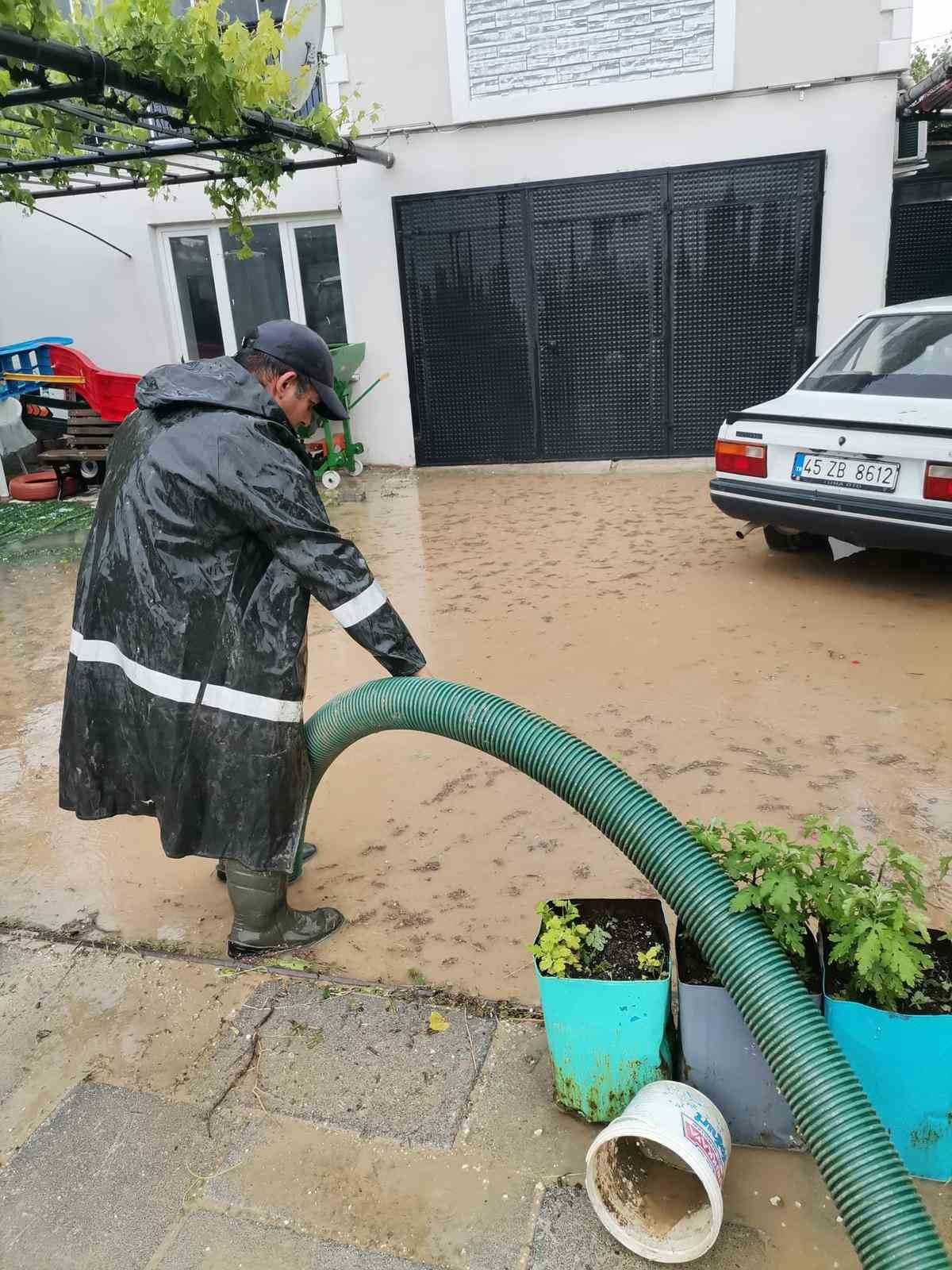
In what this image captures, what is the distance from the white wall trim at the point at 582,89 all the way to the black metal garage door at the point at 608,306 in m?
0.62

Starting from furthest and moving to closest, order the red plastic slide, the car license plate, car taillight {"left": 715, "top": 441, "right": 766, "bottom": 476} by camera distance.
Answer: the red plastic slide < car taillight {"left": 715, "top": 441, "right": 766, "bottom": 476} < the car license plate

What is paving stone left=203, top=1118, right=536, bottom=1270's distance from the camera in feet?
6.51

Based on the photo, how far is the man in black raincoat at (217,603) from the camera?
8.12ft

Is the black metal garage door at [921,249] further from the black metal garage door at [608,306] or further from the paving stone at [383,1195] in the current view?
the paving stone at [383,1195]

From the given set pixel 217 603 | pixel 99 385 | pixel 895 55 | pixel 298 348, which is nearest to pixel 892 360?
pixel 895 55

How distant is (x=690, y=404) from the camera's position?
362 inches

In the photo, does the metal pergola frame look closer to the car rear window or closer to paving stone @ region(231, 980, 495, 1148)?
paving stone @ region(231, 980, 495, 1148)

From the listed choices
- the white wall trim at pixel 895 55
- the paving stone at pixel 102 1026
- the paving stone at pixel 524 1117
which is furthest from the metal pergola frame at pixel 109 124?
the white wall trim at pixel 895 55

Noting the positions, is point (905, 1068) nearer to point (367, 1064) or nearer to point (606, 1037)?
point (606, 1037)

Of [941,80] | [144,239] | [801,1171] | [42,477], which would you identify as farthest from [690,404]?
[801,1171]

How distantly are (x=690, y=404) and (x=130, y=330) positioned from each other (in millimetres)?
6129

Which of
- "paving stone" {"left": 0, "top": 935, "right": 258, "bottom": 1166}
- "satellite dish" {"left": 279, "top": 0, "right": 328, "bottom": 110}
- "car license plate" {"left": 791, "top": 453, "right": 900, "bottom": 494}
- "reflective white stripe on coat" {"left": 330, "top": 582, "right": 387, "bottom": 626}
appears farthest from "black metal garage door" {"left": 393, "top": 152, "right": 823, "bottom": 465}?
"paving stone" {"left": 0, "top": 935, "right": 258, "bottom": 1166}

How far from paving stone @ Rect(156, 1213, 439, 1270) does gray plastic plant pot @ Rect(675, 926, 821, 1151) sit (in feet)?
2.36

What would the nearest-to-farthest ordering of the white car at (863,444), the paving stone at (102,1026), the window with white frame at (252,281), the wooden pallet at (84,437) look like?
the paving stone at (102,1026)
the white car at (863,444)
the wooden pallet at (84,437)
the window with white frame at (252,281)
